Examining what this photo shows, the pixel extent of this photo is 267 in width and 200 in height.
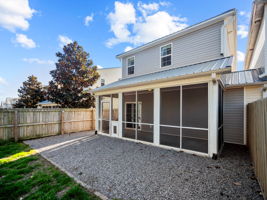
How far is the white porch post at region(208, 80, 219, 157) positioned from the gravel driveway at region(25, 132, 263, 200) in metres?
0.49

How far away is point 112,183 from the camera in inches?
118

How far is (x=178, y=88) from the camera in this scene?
8.54m

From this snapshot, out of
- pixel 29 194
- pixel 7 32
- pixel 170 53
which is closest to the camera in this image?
pixel 29 194

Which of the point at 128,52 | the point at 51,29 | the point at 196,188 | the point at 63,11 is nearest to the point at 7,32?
the point at 51,29

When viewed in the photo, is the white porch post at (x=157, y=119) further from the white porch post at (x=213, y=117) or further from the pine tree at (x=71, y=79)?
the pine tree at (x=71, y=79)

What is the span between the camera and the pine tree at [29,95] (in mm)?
14906

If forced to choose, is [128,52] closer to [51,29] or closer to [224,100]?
[51,29]

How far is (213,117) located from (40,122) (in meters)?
9.44

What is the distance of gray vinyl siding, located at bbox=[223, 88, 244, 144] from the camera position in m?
6.62

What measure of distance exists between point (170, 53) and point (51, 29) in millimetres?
9672

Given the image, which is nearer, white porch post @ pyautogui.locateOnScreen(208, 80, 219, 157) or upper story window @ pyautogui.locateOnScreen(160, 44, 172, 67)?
white porch post @ pyautogui.locateOnScreen(208, 80, 219, 157)

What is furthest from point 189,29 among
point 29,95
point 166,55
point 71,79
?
point 29,95

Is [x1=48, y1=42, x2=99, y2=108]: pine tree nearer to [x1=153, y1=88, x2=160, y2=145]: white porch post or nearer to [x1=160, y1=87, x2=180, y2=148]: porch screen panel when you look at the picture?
[x1=160, y1=87, x2=180, y2=148]: porch screen panel

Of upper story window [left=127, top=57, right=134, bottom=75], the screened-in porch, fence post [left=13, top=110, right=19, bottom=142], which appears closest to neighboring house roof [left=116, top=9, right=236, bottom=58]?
upper story window [left=127, top=57, right=134, bottom=75]
